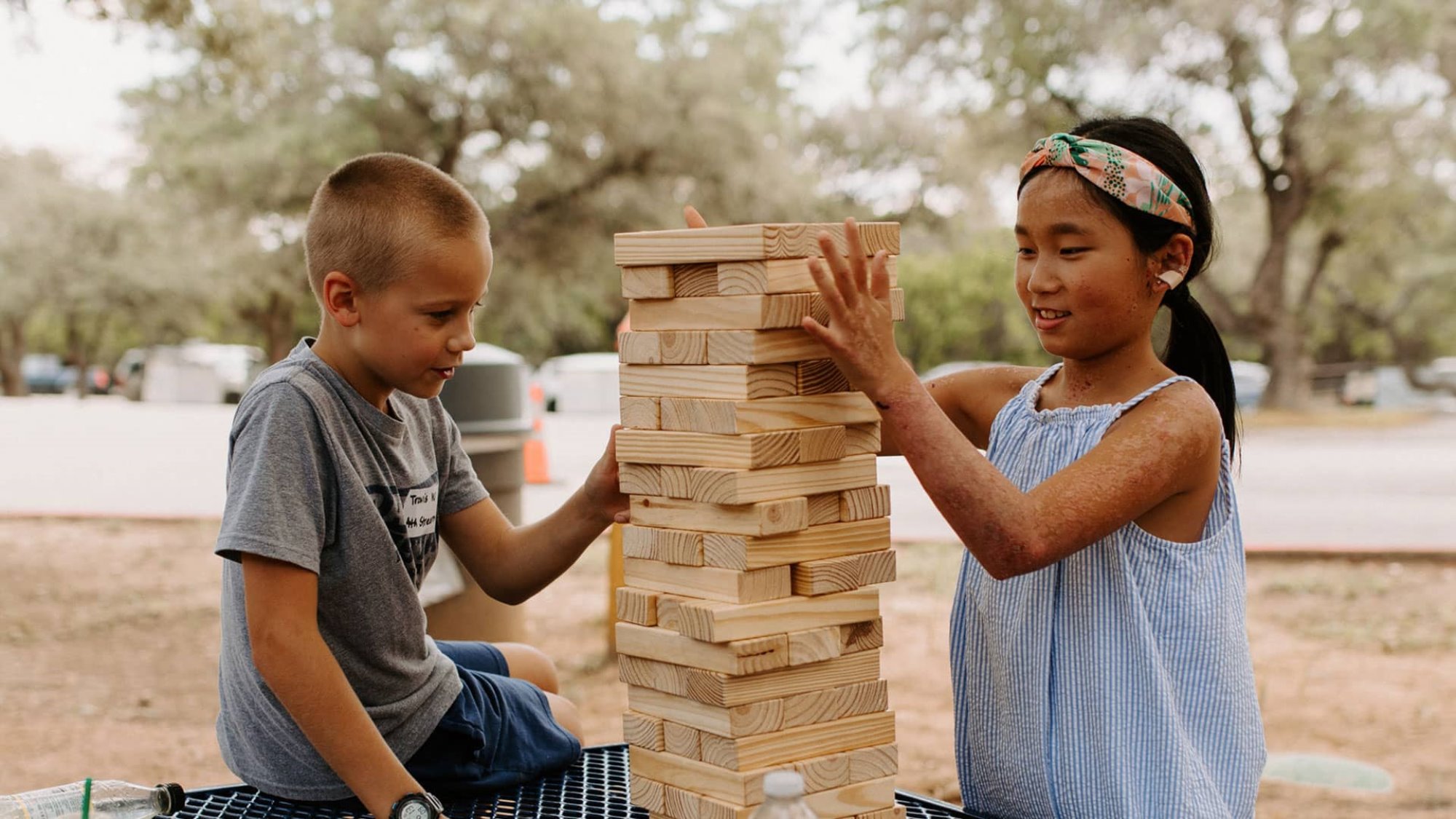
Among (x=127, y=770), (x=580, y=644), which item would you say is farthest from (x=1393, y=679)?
(x=127, y=770)

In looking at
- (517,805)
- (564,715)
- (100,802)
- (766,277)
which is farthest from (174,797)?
(766,277)

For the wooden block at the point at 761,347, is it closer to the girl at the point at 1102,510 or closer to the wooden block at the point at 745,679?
the girl at the point at 1102,510

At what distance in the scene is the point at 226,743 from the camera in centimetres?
238

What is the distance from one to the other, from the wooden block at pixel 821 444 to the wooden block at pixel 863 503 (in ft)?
0.21

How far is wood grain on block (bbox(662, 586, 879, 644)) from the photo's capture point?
1.96 meters

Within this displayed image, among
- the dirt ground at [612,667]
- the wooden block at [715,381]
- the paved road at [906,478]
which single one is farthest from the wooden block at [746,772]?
the paved road at [906,478]

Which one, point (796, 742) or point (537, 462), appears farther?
point (537, 462)

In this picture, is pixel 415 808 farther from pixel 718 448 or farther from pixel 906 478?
pixel 906 478

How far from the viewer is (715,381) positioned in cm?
202

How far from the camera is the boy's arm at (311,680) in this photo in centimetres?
206

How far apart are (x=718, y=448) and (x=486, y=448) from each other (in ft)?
11.6

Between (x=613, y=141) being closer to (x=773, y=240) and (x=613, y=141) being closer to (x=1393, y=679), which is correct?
(x=1393, y=679)

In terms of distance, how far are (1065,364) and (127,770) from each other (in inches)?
189

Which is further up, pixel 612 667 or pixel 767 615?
pixel 767 615
